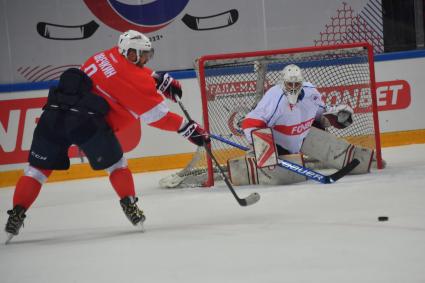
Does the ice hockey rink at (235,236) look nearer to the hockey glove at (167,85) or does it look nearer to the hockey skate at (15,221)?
the hockey skate at (15,221)

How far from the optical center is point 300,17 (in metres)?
6.68

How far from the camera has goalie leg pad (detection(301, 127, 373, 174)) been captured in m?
5.40

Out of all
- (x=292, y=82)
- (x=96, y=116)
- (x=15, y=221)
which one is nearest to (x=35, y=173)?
(x=15, y=221)

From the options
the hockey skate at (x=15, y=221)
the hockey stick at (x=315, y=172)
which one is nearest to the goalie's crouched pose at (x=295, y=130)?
the hockey stick at (x=315, y=172)

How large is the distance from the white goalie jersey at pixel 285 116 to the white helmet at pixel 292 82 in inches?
2.1

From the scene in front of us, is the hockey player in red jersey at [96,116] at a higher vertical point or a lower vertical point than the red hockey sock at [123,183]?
higher

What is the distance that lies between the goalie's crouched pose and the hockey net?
0.89 ft

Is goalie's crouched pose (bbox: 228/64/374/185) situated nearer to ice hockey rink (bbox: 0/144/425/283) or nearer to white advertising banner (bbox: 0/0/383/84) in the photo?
ice hockey rink (bbox: 0/144/425/283)

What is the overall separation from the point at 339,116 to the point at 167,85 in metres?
1.50

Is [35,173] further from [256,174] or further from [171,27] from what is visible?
[171,27]

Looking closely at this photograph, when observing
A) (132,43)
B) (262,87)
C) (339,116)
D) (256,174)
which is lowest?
(256,174)

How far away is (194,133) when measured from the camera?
404 centimetres


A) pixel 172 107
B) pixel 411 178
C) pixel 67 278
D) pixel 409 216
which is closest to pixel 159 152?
pixel 172 107

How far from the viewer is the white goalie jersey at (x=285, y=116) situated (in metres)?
5.16
